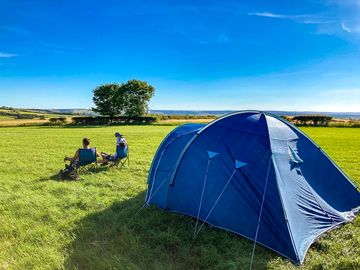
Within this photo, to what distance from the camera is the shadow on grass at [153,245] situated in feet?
14.1

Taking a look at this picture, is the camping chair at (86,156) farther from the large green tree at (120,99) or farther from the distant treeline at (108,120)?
the large green tree at (120,99)

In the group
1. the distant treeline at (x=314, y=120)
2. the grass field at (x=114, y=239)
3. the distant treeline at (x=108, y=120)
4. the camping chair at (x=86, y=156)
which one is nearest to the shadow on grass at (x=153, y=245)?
the grass field at (x=114, y=239)

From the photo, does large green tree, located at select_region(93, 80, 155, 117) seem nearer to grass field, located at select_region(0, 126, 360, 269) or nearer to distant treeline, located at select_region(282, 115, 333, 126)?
distant treeline, located at select_region(282, 115, 333, 126)

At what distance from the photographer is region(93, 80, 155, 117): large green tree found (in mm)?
57625

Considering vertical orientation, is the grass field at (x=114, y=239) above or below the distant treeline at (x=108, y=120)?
below

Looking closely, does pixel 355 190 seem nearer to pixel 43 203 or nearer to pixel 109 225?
pixel 109 225

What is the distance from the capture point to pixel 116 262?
168 inches

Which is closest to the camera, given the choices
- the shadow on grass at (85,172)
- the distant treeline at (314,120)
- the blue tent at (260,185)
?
the blue tent at (260,185)

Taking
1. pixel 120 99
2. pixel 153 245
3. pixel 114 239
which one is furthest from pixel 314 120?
pixel 114 239

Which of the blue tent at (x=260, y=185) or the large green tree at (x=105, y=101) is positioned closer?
the blue tent at (x=260, y=185)

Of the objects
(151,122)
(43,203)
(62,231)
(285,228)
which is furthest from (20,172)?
(151,122)

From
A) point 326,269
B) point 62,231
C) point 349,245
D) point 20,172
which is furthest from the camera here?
point 20,172

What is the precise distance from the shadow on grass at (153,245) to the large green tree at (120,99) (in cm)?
5285

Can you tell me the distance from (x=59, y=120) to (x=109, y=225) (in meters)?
51.6
